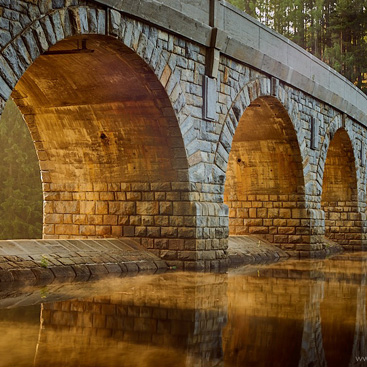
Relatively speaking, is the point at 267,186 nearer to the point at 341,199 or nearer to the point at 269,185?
the point at 269,185

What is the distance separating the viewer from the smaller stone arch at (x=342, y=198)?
22.7 meters

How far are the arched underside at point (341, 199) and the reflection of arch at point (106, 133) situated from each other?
10.8 m

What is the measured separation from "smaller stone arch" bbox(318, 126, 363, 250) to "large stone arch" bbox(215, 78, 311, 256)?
509 centimetres

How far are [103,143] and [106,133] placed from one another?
0.25 meters

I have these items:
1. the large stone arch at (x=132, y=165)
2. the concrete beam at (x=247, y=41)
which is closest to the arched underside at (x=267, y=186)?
the concrete beam at (x=247, y=41)

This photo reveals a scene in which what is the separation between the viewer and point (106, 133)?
42.8 ft

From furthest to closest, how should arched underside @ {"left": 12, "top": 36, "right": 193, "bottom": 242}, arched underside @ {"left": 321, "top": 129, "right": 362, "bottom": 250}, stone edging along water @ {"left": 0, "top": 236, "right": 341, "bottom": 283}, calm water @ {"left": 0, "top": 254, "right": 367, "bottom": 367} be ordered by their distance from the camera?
arched underside @ {"left": 321, "top": 129, "right": 362, "bottom": 250} → arched underside @ {"left": 12, "top": 36, "right": 193, "bottom": 242} → stone edging along water @ {"left": 0, "top": 236, "right": 341, "bottom": 283} → calm water @ {"left": 0, "top": 254, "right": 367, "bottom": 367}

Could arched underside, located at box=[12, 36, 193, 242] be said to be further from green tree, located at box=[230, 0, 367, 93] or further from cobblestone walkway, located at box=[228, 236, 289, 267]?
green tree, located at box=[230, 0, 367, 93]

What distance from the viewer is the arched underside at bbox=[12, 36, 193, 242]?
38.7 feet

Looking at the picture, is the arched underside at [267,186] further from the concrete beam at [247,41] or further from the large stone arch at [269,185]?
the concrete beam at [247,41]

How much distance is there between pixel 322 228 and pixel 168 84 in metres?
8.29

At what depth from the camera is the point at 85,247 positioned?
1171cm

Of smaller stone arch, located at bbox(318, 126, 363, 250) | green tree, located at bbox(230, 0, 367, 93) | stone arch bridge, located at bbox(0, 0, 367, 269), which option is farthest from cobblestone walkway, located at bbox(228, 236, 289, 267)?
green tree, located at bbox(230, 0, 367, 93)

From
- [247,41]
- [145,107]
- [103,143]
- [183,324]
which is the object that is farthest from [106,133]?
[183,324]
